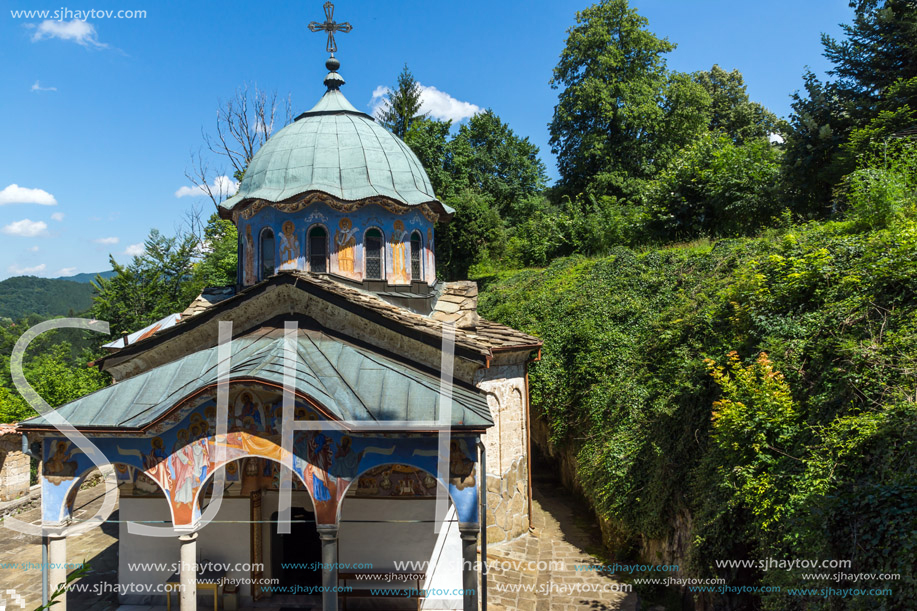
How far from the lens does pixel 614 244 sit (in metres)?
22.3

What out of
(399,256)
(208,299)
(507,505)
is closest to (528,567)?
(507,505)

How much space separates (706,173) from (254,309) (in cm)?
1615

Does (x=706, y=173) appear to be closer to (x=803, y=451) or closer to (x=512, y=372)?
(x=512, y=372)

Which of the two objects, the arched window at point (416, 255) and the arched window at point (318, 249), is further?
the arched window at point (416, 255)

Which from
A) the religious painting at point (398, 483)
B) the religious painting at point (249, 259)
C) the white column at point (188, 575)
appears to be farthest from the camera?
the religious painting at point (249, 259)

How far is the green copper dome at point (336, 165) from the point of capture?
11906 millimetres

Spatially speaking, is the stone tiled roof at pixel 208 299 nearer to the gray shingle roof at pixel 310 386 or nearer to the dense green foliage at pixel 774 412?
the gray shingle roof at pixel 310 386

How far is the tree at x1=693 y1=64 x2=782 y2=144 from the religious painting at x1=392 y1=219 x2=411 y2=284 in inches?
Answer: 932

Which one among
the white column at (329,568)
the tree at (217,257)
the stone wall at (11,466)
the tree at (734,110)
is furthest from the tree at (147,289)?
the tree at (734,110)

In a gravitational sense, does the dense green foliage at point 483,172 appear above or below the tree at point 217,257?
above

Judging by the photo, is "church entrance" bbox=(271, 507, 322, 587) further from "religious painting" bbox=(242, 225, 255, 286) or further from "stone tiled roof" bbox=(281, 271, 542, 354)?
"religious painting" bbox=(242, 225, 255, 286)

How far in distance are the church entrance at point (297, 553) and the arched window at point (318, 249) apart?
16.1ft

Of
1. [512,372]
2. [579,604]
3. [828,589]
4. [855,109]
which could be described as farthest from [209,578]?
[855,109]

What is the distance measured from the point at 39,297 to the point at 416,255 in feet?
400
